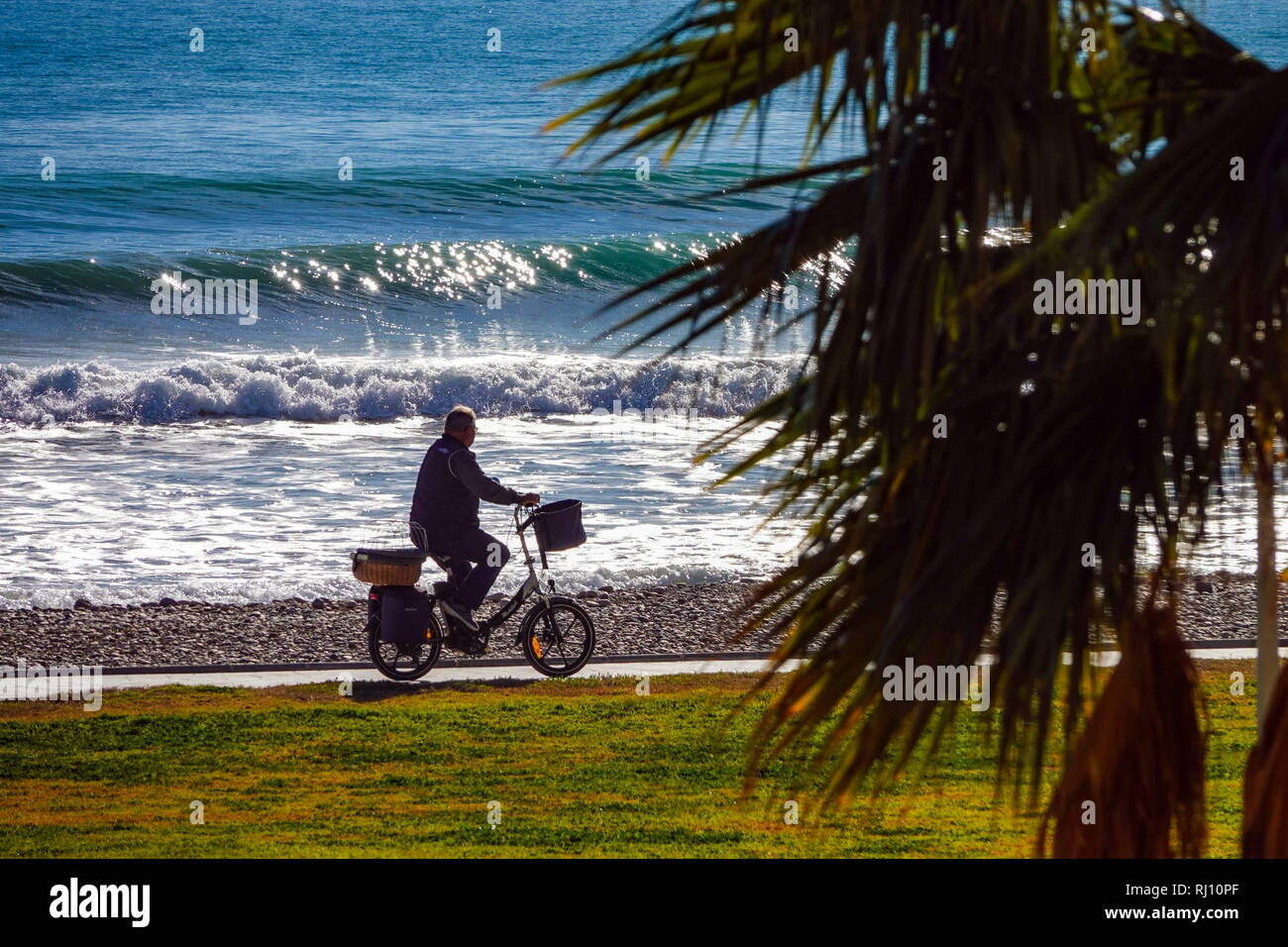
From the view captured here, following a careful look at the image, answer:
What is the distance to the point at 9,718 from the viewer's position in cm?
819

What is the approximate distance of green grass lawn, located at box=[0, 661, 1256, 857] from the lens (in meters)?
5.94

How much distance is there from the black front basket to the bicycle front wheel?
2.28 ft

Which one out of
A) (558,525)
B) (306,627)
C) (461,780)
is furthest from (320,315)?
(461,780)

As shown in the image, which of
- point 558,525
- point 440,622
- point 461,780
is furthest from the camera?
point 440,622

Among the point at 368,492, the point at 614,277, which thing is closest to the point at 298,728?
the point at 368,492

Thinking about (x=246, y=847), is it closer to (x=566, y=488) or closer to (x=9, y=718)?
(x=9, y=718)

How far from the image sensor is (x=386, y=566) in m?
8.84

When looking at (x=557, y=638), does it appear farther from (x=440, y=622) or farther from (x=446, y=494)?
(x=446, y=494)

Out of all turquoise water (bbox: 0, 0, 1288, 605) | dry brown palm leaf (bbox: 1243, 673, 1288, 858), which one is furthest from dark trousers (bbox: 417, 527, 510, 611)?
dry brown palm leaf (bbox: 1243, 673, 1288, 858)

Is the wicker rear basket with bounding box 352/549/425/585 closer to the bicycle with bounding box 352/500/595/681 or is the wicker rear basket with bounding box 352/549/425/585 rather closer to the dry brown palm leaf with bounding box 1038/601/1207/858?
the bicycle with bounding box 352/500/595/681

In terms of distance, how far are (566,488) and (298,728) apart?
30.4 feet

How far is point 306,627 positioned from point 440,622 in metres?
2.21

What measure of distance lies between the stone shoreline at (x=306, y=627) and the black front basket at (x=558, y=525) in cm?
170

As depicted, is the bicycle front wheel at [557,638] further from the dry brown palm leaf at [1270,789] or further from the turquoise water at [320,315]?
the dry brown palm leaf at [1270,789]
